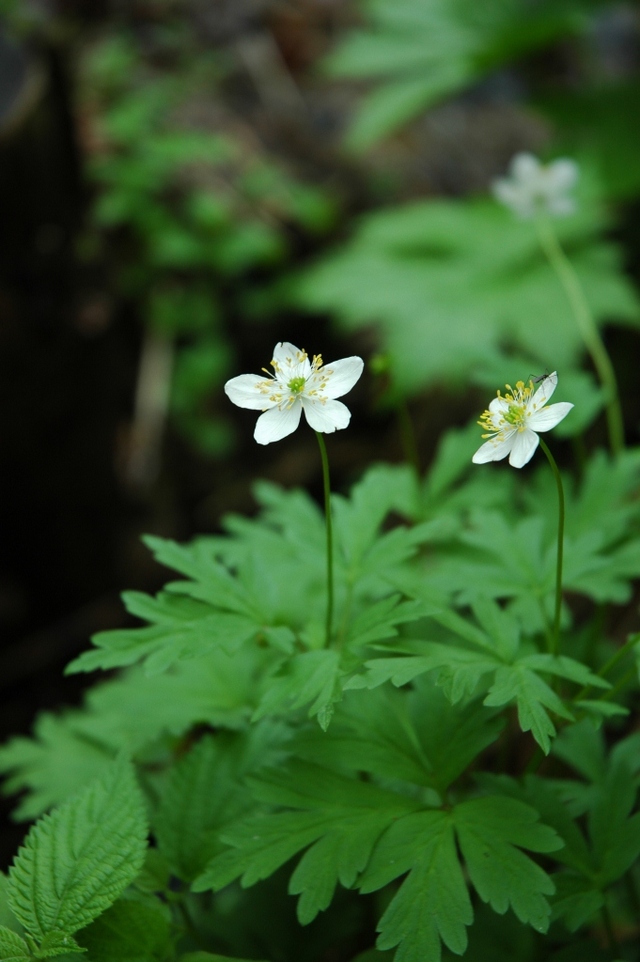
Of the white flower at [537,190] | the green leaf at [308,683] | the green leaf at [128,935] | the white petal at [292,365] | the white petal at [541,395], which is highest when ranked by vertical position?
the white flower at [537,190]

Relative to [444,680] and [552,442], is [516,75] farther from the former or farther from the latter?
[444,680]

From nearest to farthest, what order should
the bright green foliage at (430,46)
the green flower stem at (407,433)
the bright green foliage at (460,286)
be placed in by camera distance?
the green flower stem at (407,433)
the bright green foliage at (460,286)
the bright green foliage at (430,46)

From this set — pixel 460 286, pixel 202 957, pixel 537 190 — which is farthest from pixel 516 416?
pixel 460 286

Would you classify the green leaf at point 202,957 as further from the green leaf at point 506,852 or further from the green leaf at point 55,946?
the green leaf at point 506,852

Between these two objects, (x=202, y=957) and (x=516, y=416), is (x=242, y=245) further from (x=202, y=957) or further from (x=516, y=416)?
(x=202, y=957)

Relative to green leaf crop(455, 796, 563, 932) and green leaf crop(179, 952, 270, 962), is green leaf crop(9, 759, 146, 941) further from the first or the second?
green leaf crop(455, 796, 563, 932)

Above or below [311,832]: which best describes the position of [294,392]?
above

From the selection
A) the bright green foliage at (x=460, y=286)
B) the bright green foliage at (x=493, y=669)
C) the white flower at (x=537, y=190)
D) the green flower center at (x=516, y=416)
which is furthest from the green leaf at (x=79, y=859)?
the bright green foliage at (x=460, y=286)
